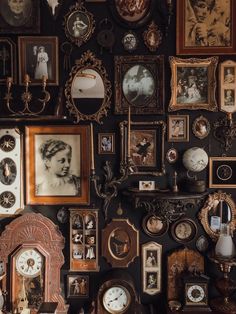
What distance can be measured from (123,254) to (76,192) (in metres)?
0.48

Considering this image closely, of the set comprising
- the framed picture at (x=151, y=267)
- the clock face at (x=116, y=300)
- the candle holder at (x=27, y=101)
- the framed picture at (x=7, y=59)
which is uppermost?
the framed picture at (x=7, y=59)

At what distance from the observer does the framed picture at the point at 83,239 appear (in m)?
2.33

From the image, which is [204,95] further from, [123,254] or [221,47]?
[123,254]

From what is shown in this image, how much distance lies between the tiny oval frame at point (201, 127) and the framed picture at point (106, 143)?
1.62 feet

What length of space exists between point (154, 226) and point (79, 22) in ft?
4.29

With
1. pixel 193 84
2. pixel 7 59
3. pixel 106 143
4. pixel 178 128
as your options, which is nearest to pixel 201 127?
pixel 178 128

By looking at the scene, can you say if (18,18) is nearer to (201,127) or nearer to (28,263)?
(201,127)

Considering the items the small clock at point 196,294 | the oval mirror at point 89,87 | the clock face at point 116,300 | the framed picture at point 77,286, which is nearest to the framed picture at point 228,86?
the oval mirror at point 89,87

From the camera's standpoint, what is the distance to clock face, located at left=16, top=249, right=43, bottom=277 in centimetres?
230

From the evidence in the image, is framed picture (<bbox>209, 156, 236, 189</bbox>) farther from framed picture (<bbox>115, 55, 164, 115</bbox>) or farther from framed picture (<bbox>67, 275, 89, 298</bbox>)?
framed picture (<bbox>67, 275, 89, 298</bbox>)

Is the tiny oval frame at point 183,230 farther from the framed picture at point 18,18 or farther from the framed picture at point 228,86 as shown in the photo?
the framed picture at point 18,18

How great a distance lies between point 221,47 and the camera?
2262 mm

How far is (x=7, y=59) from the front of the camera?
229 centimetres

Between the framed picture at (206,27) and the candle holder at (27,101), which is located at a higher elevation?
the framed picture at (206,27)
